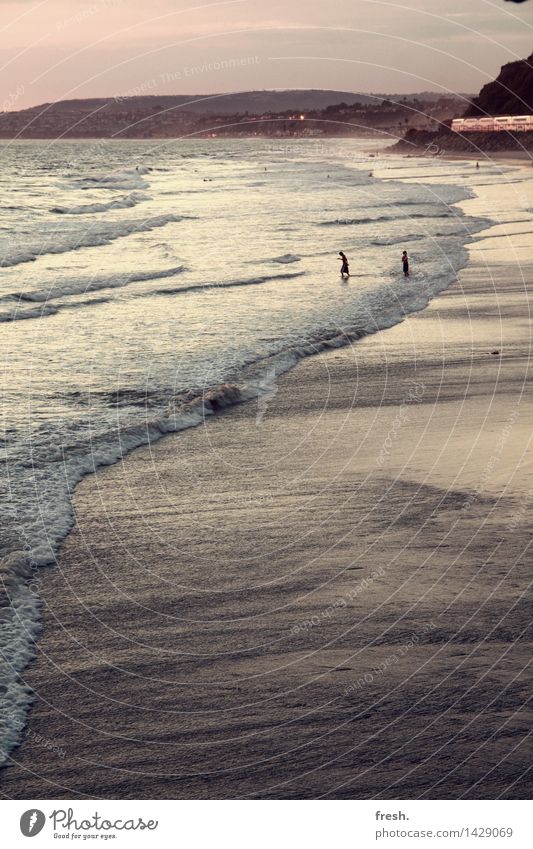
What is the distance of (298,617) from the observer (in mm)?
10664

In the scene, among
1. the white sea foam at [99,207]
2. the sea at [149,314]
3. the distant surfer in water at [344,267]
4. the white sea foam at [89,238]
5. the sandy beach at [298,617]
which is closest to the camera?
the sandy beach at [298,617]

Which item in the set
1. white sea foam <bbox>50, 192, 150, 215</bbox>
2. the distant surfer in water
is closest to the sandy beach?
the distant surfer in water

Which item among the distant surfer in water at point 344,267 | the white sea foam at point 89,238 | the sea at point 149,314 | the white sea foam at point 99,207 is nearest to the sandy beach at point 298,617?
the sea at point 149,314

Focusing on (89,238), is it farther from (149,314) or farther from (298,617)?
(298,617)

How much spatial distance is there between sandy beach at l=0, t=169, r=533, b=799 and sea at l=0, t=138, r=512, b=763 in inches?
21.0

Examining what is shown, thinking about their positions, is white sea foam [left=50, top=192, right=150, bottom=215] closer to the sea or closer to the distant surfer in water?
the sea

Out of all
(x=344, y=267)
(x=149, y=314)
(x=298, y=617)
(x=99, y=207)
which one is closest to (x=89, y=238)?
(x=99, y=207)

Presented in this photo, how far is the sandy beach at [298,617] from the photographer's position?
Answer: 27.0 ft

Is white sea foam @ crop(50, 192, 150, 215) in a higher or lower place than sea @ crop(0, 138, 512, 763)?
higher

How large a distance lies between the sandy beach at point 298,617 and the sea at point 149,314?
1.75 ft

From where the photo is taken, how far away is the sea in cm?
1459

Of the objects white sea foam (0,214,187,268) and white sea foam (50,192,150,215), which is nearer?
white sea foam (0,214,187,268)

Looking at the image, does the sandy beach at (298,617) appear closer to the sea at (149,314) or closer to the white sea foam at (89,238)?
the sea at (149,314)

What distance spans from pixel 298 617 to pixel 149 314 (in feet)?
70.0
